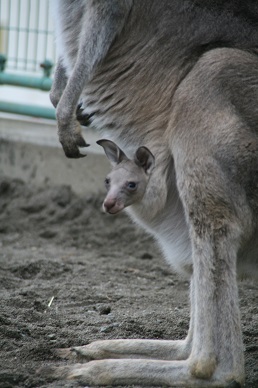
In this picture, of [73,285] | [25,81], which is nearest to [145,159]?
[73,285]

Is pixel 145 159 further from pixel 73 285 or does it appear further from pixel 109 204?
pixel 73 285

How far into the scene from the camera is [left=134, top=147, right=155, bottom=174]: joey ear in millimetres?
4332

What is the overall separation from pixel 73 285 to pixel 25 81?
8.31 feet

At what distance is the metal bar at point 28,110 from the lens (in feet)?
24.4

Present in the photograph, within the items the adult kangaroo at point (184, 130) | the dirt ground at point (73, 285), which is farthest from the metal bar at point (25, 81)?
the adult kangaroo at point (184, 130)

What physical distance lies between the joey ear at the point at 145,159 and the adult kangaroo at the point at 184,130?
0.04m

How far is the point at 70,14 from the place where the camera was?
16.1 feet

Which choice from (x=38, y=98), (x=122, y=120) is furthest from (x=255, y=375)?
(x=38, y=98)

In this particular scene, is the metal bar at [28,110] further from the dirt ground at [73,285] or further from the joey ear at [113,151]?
the joey ear at [113,151]

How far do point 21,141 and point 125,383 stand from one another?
4.04 meters

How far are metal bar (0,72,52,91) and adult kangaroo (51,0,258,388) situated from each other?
8.34 feet

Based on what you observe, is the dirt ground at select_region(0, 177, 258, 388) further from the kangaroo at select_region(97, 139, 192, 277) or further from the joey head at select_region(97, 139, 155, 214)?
the joey head at select_region(97, 139, 155, 214)

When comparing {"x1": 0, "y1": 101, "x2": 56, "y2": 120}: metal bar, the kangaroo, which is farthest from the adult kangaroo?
{"x1": 0, "y1": 101, "x2": 56, "y2": 120}: metal bar

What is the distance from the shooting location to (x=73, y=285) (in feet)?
19.1
